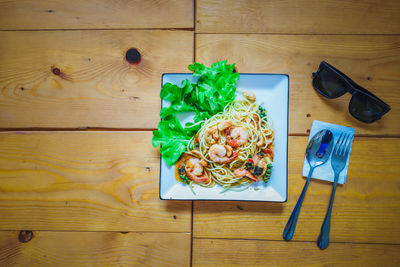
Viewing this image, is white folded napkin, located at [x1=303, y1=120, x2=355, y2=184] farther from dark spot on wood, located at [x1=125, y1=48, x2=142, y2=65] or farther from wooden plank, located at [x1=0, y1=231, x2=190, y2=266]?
dark spot on wood, located at [x1=125, y1=48, x2=142, y2=65]

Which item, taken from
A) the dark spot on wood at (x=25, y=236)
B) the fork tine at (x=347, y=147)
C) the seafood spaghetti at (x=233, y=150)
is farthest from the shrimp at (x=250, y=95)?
the dark spot on wood at (x=25, y=236)

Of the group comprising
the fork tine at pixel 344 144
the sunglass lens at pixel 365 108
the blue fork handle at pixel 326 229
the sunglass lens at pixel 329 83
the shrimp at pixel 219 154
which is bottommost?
the blue fork handle at pixel 326 229

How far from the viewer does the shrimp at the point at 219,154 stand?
4.84ft

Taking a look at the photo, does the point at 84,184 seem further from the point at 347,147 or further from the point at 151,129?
the point at 347,147

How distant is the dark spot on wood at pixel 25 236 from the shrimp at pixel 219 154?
1437mm

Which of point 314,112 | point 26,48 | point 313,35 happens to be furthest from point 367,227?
point 26,48

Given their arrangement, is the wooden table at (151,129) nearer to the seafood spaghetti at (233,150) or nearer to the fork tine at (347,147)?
the fork tine at (347,147)

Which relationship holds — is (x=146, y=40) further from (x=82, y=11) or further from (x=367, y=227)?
(x=367, y=227)

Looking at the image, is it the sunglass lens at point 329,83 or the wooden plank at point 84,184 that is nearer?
the sunglass lens at point 329,83

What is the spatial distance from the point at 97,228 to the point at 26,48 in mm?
1421

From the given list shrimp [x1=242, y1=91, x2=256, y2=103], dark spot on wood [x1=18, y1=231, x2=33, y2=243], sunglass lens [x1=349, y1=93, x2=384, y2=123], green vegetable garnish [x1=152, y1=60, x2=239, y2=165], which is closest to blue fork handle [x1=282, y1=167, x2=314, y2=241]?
sunglass lens [x1=349, y1=93, x2=384, y2=123]

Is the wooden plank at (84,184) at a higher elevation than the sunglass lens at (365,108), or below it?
below

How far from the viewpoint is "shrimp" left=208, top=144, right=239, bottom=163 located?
4.84 ft

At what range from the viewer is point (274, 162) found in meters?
1.54
